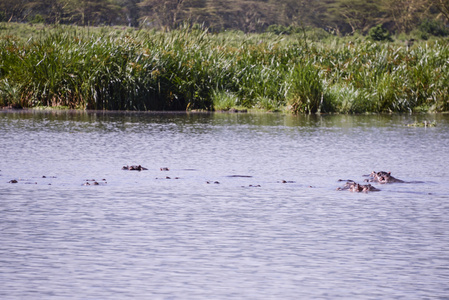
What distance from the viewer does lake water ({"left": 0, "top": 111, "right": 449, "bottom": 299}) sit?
4.88 metres

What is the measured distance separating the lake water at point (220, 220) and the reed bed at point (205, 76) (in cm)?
856

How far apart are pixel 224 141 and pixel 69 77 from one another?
9.49 meters

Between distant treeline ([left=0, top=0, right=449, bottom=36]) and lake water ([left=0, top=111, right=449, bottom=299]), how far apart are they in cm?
6850

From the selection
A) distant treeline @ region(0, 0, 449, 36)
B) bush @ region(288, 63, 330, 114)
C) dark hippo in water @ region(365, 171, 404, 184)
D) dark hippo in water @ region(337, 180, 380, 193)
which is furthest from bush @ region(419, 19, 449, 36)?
dark hippo in water @ region(337, 180, 380, 193)

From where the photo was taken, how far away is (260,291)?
4699 mm

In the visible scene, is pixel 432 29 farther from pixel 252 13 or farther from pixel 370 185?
pixel 370 185

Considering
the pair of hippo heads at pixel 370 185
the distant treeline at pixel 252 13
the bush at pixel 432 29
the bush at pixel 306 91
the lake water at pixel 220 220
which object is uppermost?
the distant treeline at pixel 252 13

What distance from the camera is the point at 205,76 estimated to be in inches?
935

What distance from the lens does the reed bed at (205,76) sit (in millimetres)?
22578

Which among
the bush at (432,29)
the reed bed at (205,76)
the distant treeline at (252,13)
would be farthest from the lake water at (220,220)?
the distant treeline at (252,13)

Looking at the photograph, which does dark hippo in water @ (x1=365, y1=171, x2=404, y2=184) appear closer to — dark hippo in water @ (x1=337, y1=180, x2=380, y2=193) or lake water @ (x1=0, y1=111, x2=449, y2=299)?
lake water @ (x1=0, y1=111, x2=449, y2=299)

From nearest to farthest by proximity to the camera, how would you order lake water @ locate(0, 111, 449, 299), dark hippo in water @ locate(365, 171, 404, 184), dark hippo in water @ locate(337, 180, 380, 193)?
lake water @ locate(0, 111, 449, 299) < dark hippo in water @ locate(337, 180, 380, 193) < dark hippo in water @ locate(365, 171, 404, 184)

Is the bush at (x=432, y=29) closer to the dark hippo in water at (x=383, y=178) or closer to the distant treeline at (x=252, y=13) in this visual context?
the distant treeline at (x=252, y=13)

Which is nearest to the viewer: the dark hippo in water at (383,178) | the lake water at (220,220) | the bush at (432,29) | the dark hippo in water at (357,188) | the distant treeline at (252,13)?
the lake water at (220,220)
